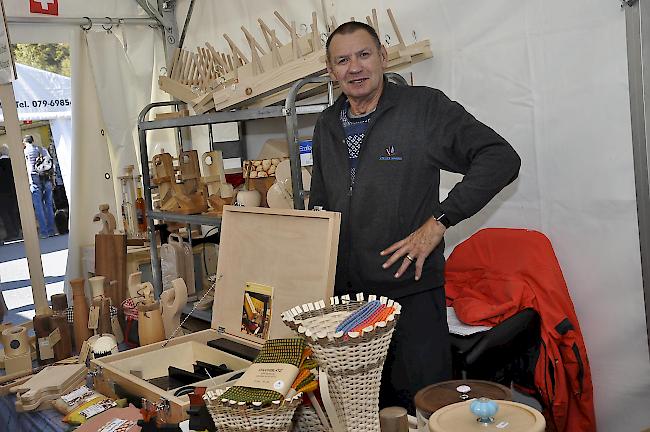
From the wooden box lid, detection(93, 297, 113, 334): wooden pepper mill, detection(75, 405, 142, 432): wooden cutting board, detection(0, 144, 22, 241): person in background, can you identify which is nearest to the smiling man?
the wooden box lid

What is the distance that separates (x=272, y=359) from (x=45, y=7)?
3736 mm

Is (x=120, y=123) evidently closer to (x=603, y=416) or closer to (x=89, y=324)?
(x=89, y=324)

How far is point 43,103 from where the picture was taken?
486cm

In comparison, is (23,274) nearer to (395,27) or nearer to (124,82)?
(124,82)

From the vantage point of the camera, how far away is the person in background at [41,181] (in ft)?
17.1

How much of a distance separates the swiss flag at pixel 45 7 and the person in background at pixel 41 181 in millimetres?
1151

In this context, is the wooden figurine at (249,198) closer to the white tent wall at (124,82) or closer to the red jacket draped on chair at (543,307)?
the red jacket draped on chair at (543,307)

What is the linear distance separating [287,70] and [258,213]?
978 mm

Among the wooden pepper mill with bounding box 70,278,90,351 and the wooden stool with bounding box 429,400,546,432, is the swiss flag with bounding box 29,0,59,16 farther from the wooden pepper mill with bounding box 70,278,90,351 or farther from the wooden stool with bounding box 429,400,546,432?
the wooden stool with bounding box 429,400,546,432

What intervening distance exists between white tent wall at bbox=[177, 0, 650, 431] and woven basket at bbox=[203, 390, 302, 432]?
1635 mm

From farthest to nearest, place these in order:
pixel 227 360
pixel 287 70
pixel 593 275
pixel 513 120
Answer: pixel 287 70
pixel 513 120
pixel 593 275
pixel 227 360

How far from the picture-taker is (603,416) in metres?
2.56

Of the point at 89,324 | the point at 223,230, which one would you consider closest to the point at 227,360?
the point at 223,230

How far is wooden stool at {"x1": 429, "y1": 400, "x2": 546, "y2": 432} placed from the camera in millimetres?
979
